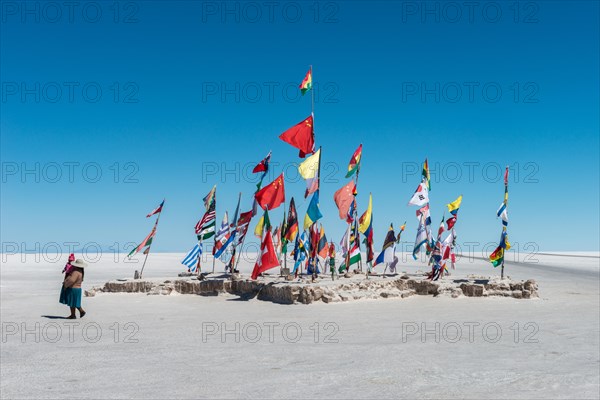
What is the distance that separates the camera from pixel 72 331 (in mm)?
13672

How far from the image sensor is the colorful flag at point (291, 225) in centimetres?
2240

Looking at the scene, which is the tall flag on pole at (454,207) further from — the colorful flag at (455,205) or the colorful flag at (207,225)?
the colorful flag at (207,225)

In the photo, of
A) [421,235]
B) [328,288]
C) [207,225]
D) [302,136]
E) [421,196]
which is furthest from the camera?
[207,225]

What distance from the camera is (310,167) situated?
19969 millimetres

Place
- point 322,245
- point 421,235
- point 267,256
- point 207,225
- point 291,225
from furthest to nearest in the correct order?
point 322,245, point 207,225, point 421,235, point 291,225, point 267,256

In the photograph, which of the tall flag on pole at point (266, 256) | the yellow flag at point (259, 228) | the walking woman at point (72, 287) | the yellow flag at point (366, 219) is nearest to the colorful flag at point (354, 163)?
the yellow flag at point (366, 219)

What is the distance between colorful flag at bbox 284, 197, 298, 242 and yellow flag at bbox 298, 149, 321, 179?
3346 mm

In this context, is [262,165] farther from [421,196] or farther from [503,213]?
[503,213]

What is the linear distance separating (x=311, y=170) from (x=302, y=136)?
1.42m

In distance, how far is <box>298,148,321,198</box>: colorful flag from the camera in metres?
19.9

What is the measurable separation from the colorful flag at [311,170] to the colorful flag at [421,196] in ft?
17.7

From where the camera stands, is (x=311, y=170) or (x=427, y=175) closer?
(x=311, y=170)

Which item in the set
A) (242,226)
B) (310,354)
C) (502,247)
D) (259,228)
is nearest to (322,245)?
(259,228)

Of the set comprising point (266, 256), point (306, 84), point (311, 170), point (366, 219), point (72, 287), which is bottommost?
point (72, 287)
